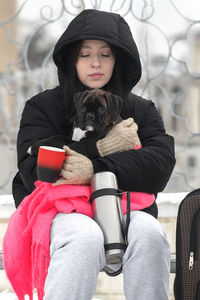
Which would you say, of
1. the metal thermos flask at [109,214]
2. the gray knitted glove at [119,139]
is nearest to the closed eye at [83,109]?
the gray knitted glove at [119,139]

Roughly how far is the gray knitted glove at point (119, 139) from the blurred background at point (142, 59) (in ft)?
2.24

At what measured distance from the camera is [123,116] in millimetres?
1561

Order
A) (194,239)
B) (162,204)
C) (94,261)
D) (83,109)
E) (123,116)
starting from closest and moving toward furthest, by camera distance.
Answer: (94,261)
(194,239)
(83,109)
(123,116)
(162,204)

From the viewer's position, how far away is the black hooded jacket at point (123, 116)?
1.40 meters

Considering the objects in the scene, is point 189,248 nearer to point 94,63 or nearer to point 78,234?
point 78,234

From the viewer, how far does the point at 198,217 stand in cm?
128

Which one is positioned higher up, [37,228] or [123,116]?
[123,116]

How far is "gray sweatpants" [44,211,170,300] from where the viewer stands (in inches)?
44.4

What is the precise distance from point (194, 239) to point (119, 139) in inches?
15.2

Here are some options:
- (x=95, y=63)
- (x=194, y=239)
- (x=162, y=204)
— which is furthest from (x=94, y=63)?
(x=162, y=204)

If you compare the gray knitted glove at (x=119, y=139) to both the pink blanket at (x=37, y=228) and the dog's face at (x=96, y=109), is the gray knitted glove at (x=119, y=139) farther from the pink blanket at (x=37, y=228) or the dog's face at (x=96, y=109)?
the pink blanket at (x=37, y=228)

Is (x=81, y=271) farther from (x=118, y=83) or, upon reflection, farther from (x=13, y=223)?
(x=118, y=83)

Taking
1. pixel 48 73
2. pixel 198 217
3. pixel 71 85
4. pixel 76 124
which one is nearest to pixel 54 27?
pixel 48 73

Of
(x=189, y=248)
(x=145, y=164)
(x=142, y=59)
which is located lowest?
(x=189, y=248)
